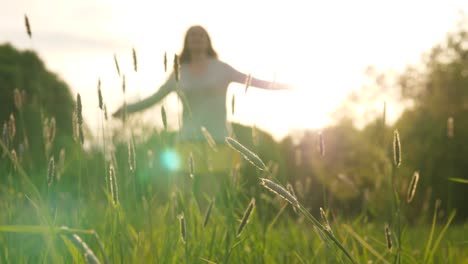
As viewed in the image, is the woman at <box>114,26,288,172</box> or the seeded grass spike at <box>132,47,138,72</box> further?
the woman at <box>114,26,288,172</box>

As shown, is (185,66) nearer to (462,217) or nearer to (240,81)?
(240,81)

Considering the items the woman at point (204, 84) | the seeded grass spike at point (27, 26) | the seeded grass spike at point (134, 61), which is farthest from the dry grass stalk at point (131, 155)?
the woman at point (204, 84)

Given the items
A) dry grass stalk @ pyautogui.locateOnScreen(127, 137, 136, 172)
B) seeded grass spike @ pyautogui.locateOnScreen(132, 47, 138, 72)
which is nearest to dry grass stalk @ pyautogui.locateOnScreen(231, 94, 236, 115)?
seeded grass spike @ pyautogui.locateOnScreen(132, 47, 138, 72)

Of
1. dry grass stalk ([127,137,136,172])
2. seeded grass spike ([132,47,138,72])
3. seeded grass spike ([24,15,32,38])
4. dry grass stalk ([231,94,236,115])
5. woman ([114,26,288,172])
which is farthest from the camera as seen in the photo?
woman ([114,26,288,172])

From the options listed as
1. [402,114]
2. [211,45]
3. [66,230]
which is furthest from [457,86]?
[66,230]

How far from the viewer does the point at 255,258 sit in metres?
2.41

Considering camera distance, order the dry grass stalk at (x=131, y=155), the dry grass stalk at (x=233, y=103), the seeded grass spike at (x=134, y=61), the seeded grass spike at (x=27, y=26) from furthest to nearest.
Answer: the dry grass stalk at (x=233, y=103)
the seeded grass spike at (x=27, y=26)
the seeded grass spike at (x=134, y=61)
the dry grass stalk at (x=131, y=155)

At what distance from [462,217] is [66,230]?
13.4 meters

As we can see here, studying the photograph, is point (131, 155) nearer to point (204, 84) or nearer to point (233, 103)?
point (233, 103)

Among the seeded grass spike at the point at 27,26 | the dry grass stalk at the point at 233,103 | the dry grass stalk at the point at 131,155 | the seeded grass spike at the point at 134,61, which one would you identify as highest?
the seeded grass spike at the point at 27,26

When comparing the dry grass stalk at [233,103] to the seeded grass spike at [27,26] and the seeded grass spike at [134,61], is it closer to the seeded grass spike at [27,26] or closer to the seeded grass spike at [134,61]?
the seeded grass spike at [134,61]

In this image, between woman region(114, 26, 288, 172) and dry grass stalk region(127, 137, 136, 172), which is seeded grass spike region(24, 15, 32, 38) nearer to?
dry grass stalk region(127, 137, 136, 172)

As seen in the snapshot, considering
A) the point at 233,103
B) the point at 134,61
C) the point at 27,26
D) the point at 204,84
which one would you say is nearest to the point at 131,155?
the point at 134,61

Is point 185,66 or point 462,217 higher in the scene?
point 185,66
